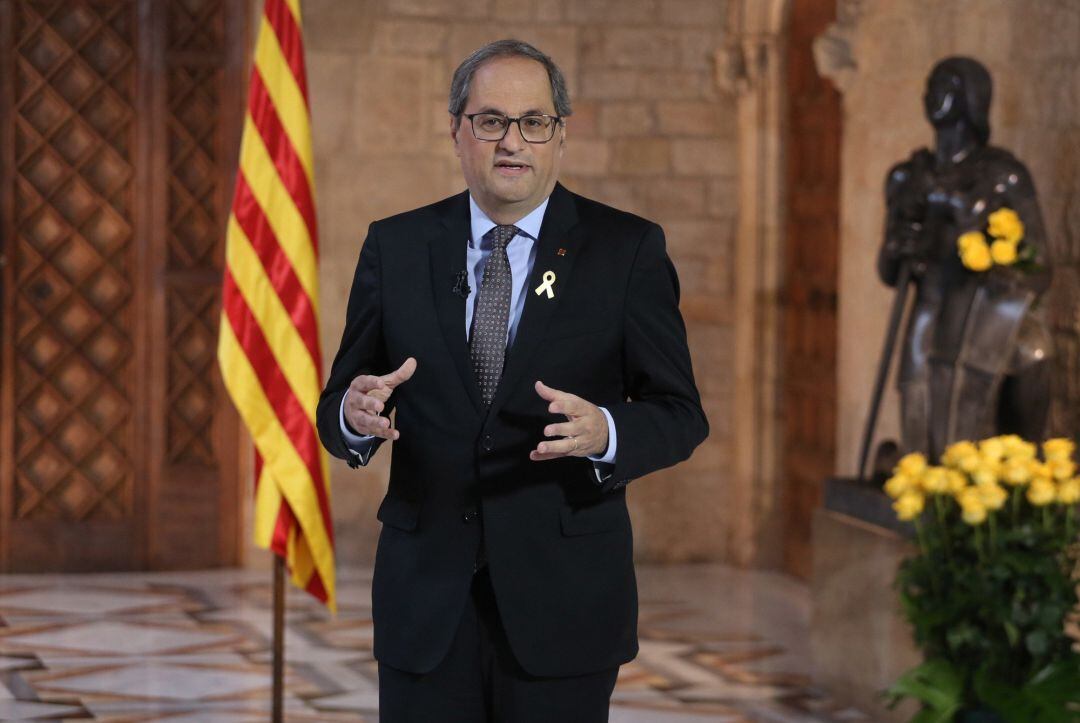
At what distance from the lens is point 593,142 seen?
7.68 meters

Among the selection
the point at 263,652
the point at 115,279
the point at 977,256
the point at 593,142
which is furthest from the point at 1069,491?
the point at 115,279

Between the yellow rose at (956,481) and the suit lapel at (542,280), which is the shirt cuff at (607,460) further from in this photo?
the yellow rose at (956,481)

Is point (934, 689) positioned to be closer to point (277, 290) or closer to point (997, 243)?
point (997, 243)

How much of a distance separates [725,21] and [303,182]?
3.74 meters

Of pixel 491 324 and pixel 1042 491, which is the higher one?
pixel 491 324

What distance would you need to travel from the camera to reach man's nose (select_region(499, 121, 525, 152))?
188 centimetres

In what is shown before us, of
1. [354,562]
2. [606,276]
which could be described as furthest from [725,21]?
[606,276]

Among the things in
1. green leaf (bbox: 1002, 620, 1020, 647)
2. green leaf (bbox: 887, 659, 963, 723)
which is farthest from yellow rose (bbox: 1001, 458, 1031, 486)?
green leaf (bbox: 887, 659, 963, 723)

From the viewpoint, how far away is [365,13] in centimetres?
744

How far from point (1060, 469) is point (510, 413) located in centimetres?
191

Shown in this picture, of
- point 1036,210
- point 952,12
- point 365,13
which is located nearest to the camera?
point 1036,210

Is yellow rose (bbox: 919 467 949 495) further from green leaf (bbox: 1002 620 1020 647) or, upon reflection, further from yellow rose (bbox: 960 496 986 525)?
green leaf (bbox: 1002 620 1020 647)

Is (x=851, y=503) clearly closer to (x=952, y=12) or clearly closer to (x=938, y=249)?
(x=938, y=249)

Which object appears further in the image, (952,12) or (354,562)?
(354,562)
